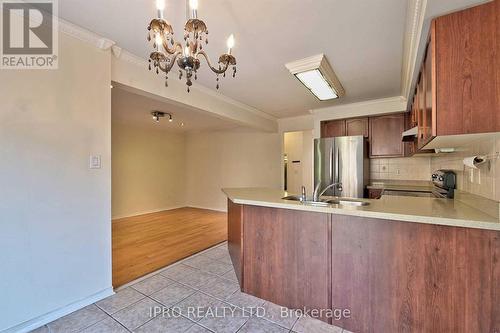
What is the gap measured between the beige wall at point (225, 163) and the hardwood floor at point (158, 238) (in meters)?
0.93

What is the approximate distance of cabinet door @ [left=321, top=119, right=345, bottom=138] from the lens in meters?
4.16

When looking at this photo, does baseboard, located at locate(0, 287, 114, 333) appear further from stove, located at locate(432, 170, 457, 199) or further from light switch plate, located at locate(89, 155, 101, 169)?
stove, located at locate(432, 170, 457, 199)

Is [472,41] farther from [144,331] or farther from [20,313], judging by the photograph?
[20,313]

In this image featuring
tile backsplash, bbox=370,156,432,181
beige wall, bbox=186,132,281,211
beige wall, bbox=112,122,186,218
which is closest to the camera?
tile backsplash, bbox=370,156,432,181

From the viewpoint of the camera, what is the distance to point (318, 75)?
2.64 m

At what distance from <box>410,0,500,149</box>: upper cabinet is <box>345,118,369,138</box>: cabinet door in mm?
2691

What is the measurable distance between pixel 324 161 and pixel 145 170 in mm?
4637

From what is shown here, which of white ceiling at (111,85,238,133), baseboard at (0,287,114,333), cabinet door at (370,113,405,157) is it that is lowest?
baseboard at (0,287,114,333)

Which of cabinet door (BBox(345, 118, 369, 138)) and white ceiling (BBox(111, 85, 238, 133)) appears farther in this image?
cabinet door (BBox(345, 118, 369, 138))

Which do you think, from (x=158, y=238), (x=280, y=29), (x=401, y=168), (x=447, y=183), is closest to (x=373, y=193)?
(x=401, y=168)

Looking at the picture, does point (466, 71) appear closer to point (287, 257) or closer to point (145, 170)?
point (287, 257)

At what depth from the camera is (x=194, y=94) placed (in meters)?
3.04

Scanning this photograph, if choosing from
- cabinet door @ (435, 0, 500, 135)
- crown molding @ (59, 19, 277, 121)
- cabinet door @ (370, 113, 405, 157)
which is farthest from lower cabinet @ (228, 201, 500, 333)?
cabinet door @ (370, 113, 405, 157)

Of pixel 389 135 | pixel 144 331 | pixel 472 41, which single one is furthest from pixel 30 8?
pixel 389 135
